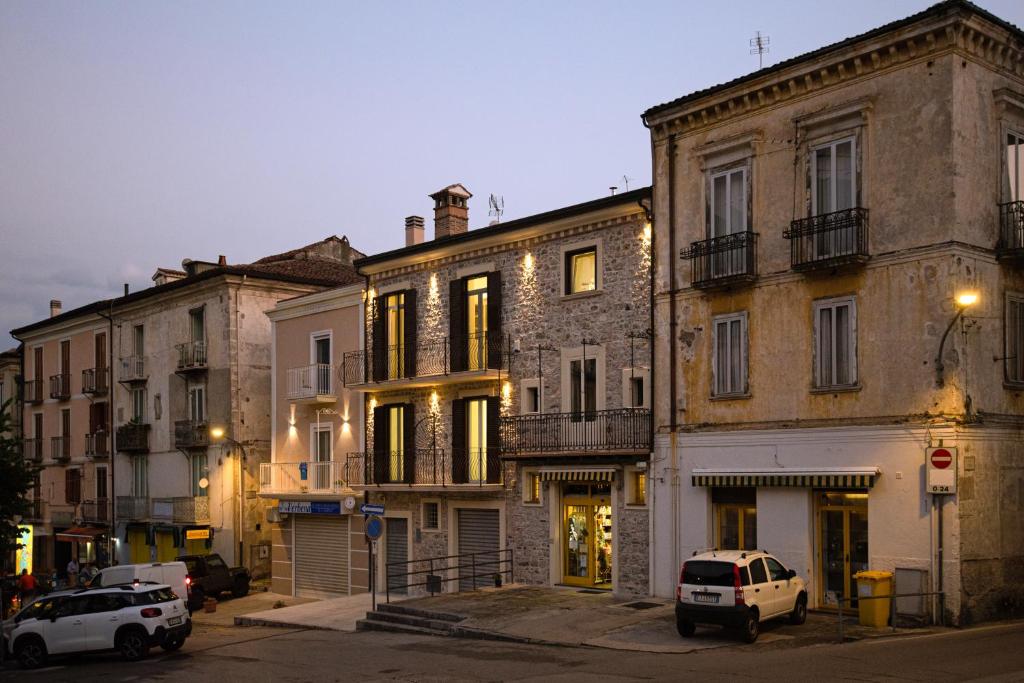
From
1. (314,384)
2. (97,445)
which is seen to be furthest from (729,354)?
(97,445)

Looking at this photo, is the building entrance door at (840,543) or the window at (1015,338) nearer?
the window at (1015,338)

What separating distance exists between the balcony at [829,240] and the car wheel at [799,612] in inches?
255

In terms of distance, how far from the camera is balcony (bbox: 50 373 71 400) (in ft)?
168

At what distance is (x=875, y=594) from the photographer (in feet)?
67.4

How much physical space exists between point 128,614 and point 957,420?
55.2 ft

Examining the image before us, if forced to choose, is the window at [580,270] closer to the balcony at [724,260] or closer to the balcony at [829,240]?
the balcony at [724,260]

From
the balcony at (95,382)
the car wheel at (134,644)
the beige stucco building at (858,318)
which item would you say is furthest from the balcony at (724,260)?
the balcony at (95,382)

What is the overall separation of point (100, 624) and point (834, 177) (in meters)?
17.6

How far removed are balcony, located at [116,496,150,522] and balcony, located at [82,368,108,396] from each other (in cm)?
504

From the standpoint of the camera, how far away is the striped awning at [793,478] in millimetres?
21484

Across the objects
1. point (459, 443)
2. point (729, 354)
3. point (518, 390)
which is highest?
point (729, 354)

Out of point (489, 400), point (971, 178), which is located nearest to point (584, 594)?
point (489, 400)

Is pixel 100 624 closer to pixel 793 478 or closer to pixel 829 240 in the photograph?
pixel 793 478

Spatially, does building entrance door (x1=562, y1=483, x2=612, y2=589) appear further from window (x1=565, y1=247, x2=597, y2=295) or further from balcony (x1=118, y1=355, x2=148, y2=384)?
balcony (x1=118, y1=355, x2=148, y2=384)
